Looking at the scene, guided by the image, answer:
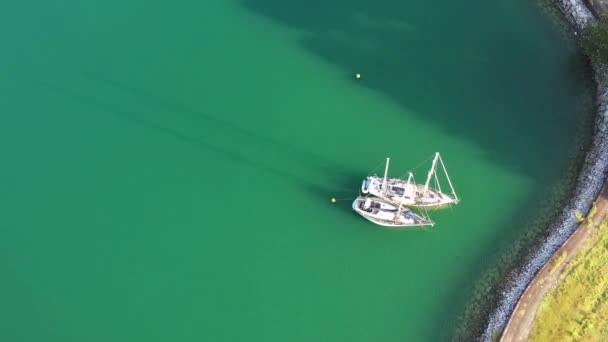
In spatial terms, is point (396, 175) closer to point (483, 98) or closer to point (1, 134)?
point (483, 98)

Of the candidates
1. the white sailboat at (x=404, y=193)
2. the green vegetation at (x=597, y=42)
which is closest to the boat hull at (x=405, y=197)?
the white sailboat at (x=404, y=193)

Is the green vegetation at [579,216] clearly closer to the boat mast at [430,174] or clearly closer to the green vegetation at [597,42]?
the boat mast at [430,174]

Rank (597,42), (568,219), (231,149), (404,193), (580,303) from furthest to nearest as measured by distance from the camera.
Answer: (231,149) → (597,42) → (404,193) → (568,219) → (580,303)

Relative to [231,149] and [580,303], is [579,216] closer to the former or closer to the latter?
[580,303]

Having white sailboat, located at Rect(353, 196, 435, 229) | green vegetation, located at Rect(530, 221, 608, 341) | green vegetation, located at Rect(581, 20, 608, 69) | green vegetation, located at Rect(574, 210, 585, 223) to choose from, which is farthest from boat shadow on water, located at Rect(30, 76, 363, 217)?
green vegetation, located at Rect(581, 20, 608, 69)

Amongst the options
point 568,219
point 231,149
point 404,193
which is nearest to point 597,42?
point 568,219
